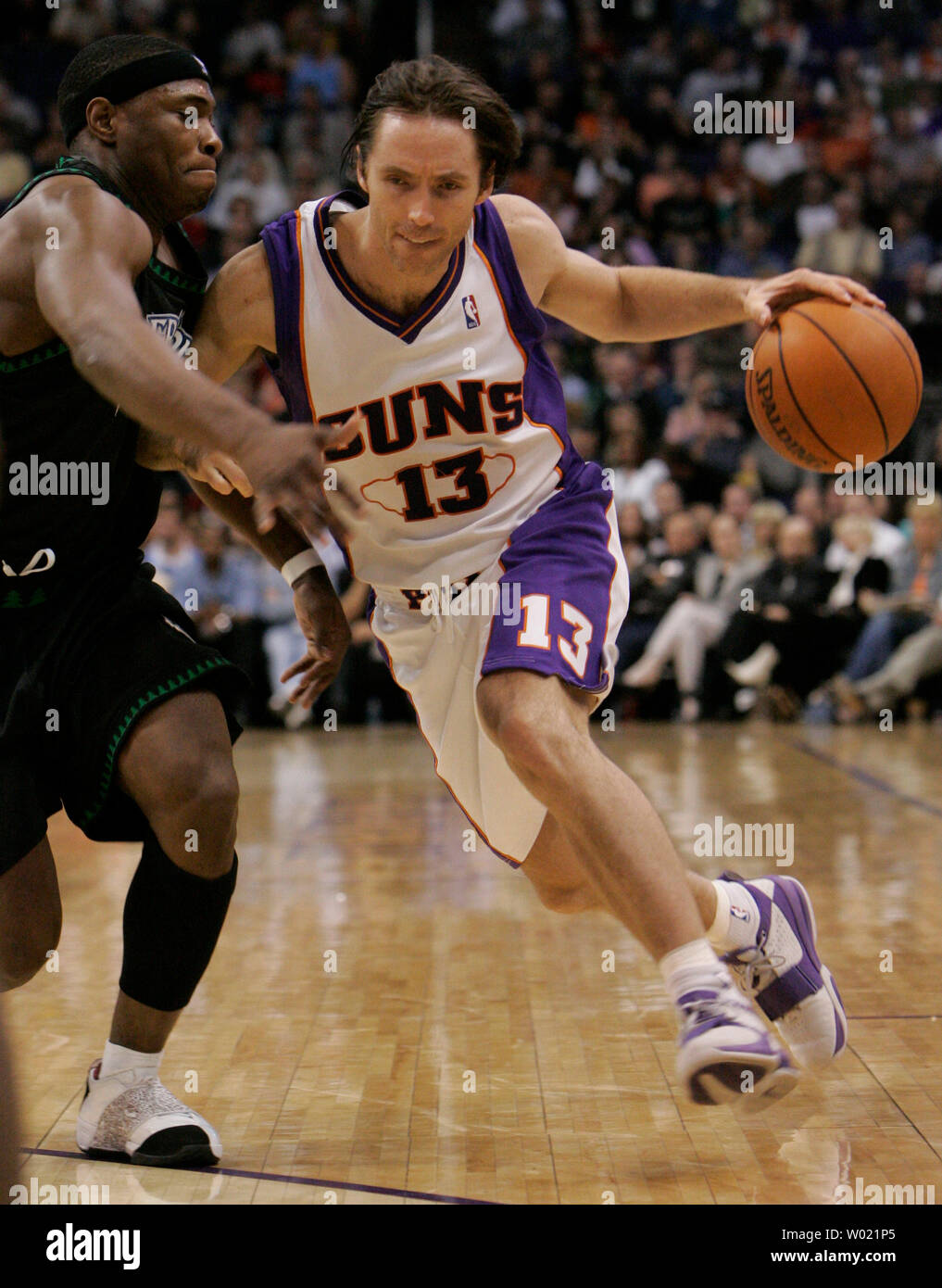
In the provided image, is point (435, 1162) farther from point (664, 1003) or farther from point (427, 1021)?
point (664, 1003)

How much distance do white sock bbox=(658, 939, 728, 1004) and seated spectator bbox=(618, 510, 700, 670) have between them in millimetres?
8133

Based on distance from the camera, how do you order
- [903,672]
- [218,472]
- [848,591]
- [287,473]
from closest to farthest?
[287,473]
[218,472]
[903,672]
[848,591]

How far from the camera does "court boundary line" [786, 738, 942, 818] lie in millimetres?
6891

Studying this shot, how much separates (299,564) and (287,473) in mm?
1170

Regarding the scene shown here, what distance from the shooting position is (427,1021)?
3775mm

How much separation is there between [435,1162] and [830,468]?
1.69m

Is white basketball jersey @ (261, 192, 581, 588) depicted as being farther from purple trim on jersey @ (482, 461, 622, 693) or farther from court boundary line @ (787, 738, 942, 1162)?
court boundary line @ (787, 738, 942, 1162)

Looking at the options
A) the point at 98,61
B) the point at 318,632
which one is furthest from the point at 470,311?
the point at 98,61

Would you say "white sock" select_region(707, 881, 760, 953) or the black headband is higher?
the black headband

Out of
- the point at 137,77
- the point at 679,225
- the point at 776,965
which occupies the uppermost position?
the point at 137,77

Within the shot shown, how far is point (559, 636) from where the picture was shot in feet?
9.70

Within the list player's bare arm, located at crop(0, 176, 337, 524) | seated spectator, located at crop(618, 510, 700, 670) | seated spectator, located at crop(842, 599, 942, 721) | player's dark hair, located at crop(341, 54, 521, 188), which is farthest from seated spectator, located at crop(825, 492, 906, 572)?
player's bare arm, located at crop(0, 176, 337, 524)

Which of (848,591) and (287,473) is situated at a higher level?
(287,473)

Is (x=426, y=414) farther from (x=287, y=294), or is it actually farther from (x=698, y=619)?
(x=698, y=619)
